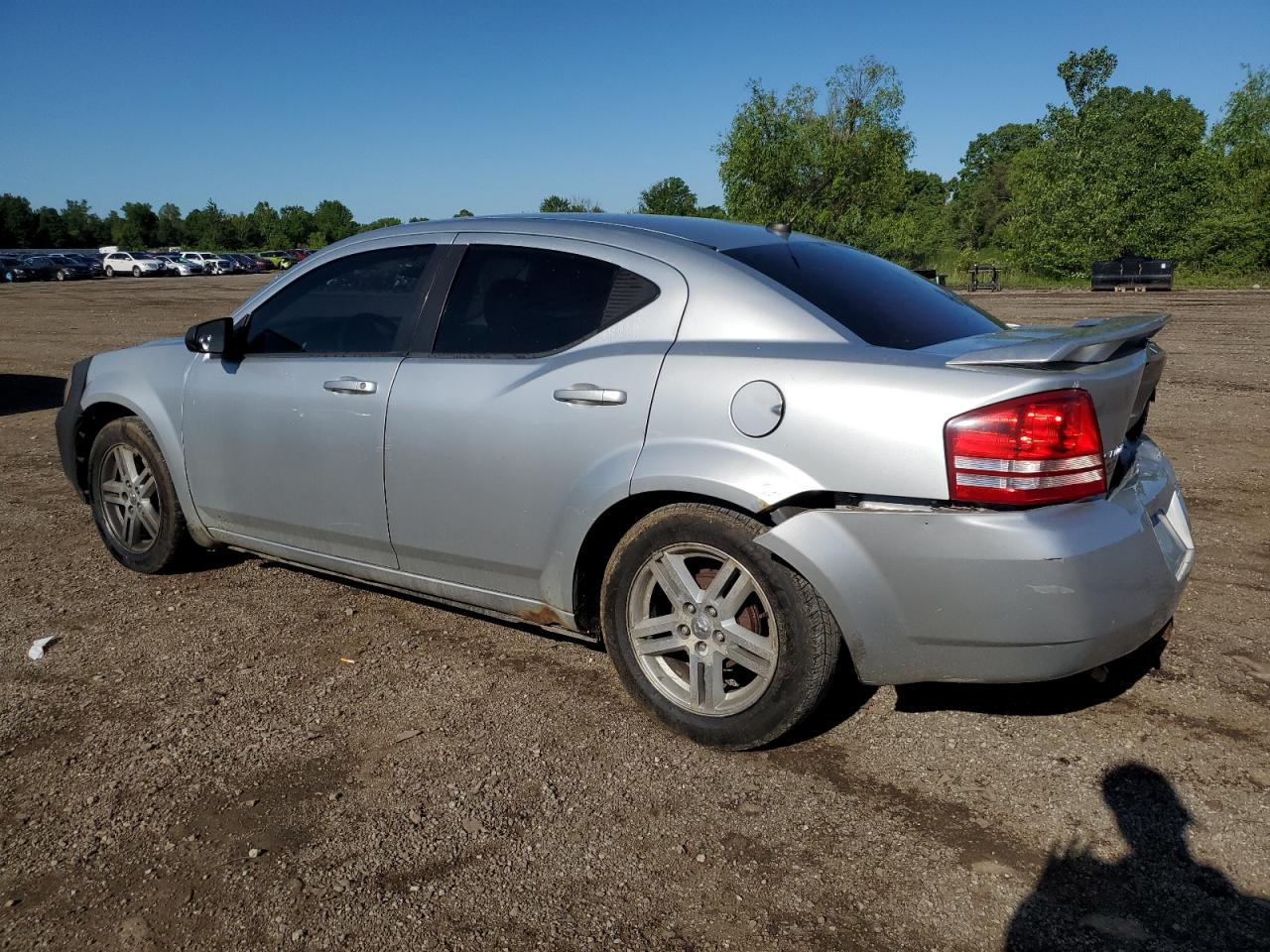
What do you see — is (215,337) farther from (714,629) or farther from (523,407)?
(714,629)

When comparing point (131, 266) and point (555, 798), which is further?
point (131, 266)

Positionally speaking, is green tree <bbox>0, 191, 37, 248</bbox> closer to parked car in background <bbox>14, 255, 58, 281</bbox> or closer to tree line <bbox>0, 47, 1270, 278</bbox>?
parked car in background <bbox>14, 255, 58, 281</bbox>

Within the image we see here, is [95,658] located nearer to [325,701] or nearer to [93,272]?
[325,701]

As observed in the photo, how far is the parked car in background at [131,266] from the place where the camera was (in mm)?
67125

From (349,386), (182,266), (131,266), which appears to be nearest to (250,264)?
(182,266)

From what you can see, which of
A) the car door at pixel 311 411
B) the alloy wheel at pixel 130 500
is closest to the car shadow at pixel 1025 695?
the car door at pixel 311 411

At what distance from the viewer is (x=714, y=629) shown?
3.16 m

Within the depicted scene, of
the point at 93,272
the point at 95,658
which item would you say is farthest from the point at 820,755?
the point at 93,272

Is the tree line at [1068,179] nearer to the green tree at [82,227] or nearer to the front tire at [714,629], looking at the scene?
the front tire at [714,629]

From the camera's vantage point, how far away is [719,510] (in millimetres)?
3066

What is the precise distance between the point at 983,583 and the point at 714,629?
826mm

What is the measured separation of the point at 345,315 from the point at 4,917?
250 centimetres

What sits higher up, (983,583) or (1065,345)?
(1065,345)

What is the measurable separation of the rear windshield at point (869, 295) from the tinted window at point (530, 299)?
0.42m
